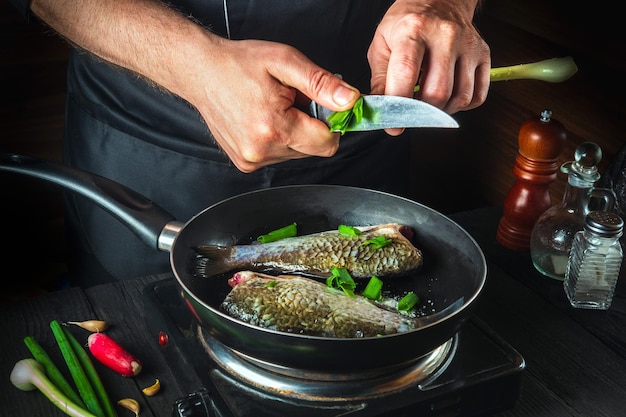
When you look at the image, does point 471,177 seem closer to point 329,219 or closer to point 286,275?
point 329,219

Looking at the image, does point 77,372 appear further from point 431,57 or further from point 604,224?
point 604,224

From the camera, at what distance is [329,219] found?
140 cm

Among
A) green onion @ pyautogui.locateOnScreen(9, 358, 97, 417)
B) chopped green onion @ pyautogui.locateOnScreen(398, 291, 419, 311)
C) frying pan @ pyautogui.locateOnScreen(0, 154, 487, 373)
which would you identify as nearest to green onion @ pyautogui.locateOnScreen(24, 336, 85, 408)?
green onion @ pyautogui.locateOnScreen(9, 358, 97, 417)

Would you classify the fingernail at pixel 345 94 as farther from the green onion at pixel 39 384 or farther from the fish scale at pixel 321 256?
the green onion at pixel 39 384

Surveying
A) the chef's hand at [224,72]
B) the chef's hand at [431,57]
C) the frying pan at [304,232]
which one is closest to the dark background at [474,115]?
the chef's hand at [224,72]

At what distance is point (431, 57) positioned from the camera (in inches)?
49.0

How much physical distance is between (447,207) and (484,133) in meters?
0.34

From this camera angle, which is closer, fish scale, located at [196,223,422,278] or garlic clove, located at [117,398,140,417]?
garlic clove, located at [117,398,140,417]

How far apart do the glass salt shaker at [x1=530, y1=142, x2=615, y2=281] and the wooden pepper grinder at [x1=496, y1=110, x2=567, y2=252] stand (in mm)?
55

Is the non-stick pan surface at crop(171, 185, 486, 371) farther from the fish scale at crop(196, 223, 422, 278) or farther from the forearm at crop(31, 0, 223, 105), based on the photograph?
the forearm at crop(31, 0, 223, 105)

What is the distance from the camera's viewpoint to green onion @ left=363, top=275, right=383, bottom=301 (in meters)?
1.20

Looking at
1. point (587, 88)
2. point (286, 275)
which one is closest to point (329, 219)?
point (286, 275)

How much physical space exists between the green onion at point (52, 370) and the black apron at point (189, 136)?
1.63 feet

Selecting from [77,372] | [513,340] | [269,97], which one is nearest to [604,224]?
[513,340]
